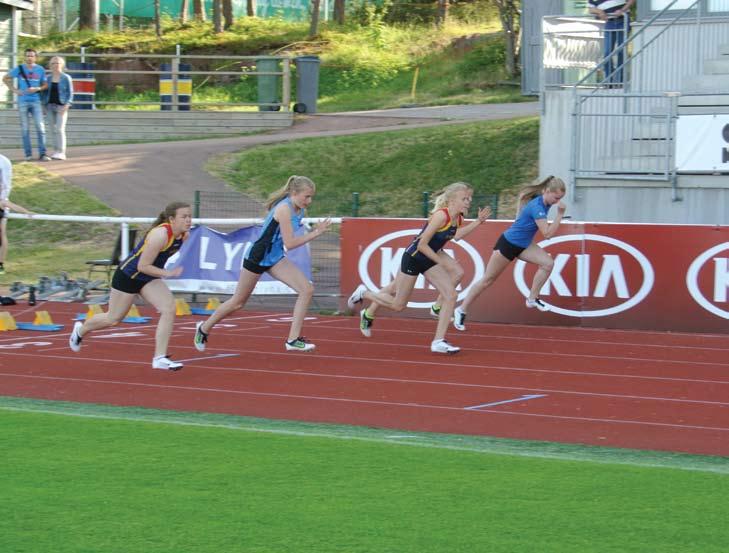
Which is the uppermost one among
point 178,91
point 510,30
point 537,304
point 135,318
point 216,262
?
point 510,30

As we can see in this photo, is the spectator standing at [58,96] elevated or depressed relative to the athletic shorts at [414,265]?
elevated

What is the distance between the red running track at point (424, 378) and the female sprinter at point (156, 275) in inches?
17.9

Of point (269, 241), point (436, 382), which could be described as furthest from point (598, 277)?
point (269, 241)

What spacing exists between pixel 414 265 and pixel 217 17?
3811cm

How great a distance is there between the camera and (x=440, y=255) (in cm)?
1351

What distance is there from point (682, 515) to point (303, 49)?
42.5 metres

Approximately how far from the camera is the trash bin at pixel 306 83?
33.5 meters

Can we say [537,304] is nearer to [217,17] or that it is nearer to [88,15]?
[217,17]

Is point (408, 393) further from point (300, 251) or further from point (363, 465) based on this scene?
point (300, 251)

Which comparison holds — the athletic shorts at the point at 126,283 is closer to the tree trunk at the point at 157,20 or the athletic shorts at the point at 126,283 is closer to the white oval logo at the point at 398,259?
the white oval logo at the point at 398,259

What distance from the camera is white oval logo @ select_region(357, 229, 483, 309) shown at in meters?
16.3

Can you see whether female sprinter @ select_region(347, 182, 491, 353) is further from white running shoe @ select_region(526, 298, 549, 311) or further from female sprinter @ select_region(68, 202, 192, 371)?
female sprinter @ select_region(68, 202, 192, 371)

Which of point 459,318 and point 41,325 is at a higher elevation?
point 459,318

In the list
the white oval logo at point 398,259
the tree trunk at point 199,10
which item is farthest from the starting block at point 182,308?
the tree trunk at point 199,10
